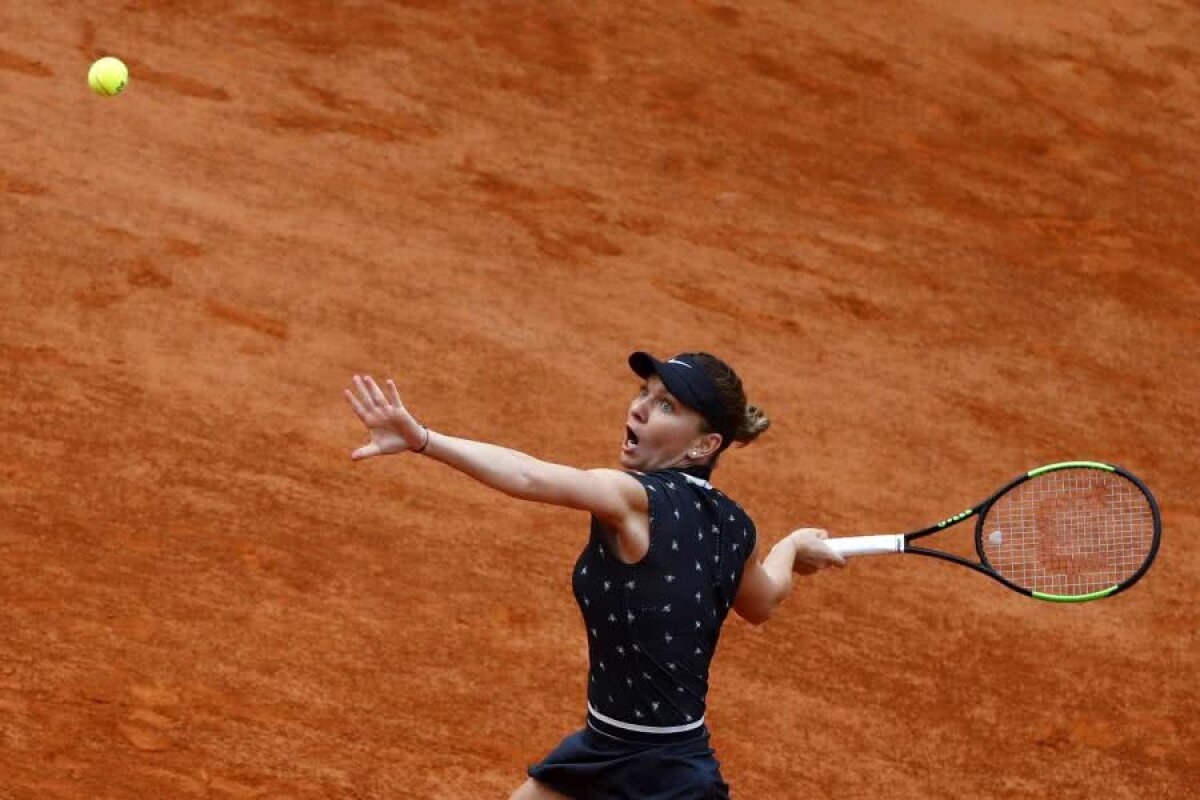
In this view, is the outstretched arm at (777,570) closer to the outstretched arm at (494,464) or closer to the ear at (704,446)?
the ear at (704,446)

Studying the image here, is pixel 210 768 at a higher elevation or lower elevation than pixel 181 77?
lower

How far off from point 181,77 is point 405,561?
379 cm

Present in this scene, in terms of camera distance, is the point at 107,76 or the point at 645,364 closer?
the point at 645,364

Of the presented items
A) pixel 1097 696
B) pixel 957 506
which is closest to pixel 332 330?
pixel 957 506

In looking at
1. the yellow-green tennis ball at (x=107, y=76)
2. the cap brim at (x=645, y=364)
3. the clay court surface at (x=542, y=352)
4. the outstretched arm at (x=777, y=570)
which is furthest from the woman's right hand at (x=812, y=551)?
the yellow-green tennis ball at (x=107, y=76)

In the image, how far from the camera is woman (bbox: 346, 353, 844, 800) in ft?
15.5

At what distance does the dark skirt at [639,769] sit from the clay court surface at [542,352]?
7.46 ft

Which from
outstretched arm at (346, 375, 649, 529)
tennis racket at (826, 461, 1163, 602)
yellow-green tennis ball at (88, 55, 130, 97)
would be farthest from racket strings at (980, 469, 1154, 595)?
yellow-green tennis ball at (88, 55, 130, 97)

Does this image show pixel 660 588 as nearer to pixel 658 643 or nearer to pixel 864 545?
pixel 658 643

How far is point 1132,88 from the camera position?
11688 millimetres

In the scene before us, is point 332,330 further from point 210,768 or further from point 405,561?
point 210,768

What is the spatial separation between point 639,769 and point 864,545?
1193mm

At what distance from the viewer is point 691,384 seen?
491 centimetres

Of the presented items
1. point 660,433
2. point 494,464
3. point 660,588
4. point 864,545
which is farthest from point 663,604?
point 864,545
